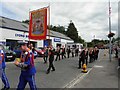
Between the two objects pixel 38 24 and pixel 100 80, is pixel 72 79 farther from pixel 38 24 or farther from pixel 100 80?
pixel 38 24

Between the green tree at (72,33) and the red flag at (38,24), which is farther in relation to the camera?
the green tree at (72,33)

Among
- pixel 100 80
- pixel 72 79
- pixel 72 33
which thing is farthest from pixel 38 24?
pixel 72 33

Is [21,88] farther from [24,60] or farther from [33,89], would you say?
[24,60]

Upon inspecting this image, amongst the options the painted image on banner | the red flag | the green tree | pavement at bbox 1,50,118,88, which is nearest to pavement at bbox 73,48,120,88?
pavement at bbox 1,50,118,88

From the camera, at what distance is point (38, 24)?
55.4 feet

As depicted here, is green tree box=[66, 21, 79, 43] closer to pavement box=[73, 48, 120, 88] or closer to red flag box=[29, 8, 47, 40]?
red flag box=[29, 8, 47, 40]

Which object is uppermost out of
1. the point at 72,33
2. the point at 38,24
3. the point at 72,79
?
the point at 72,33

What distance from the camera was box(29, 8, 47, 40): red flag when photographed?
16273mm

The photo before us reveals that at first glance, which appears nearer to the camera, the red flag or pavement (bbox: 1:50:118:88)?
pavement (bbox: 1:50:118:88)

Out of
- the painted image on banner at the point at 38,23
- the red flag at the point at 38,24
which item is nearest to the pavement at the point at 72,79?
the red flag at the point at 38,24

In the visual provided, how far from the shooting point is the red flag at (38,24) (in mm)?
16273

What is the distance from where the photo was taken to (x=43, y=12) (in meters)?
16.5

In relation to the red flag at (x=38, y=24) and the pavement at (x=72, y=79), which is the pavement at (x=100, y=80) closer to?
the pavement at (x=72, y=79)

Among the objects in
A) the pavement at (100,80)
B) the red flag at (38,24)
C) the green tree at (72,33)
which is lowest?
the pavement at (100,80)
